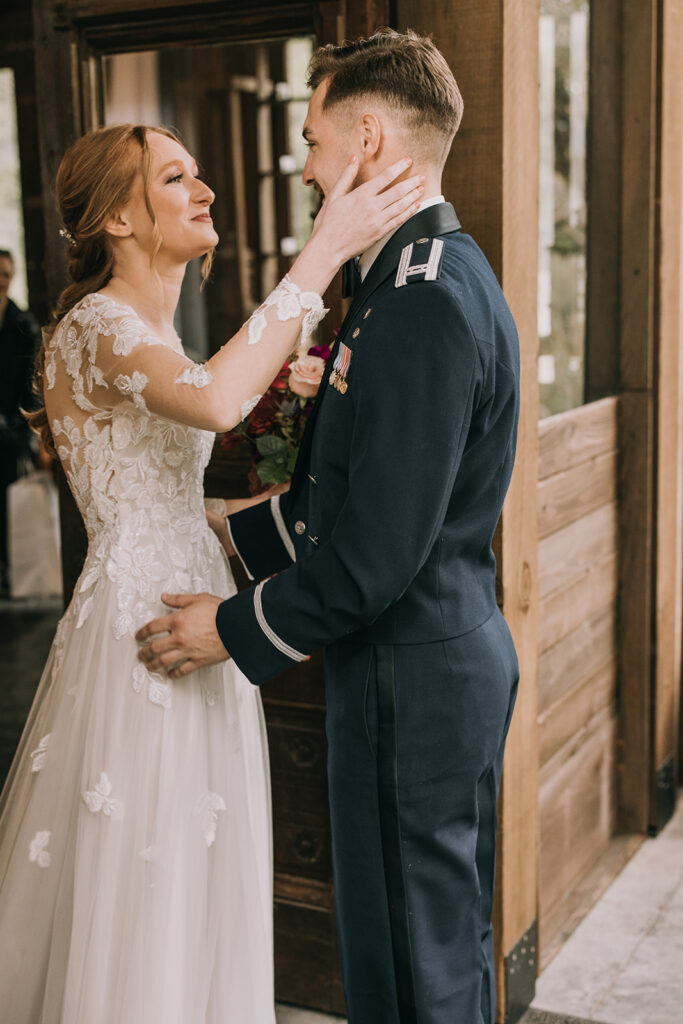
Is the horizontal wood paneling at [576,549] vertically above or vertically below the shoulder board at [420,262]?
below

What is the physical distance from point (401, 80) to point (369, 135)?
0.09 metres

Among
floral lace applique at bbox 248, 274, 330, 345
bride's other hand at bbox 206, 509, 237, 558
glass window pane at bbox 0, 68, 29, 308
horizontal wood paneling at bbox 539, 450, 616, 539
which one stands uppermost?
glass window pane at bbox 0, 68, 29, 308

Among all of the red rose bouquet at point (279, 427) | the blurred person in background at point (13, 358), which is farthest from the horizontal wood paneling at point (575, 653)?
the blurred person in background at point (13, 358)

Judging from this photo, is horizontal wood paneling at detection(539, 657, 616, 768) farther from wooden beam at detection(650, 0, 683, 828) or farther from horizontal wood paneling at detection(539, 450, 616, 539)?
horizontal wood paneling at detection(539, 450, 616, 539)

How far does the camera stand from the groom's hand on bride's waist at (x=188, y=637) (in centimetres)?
175

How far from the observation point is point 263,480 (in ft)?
7.73

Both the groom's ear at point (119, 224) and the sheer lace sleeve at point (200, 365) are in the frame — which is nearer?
the sheer lace sleeve at point (200, 365)

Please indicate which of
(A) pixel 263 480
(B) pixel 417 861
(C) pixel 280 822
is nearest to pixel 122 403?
(A) pixel 263 480

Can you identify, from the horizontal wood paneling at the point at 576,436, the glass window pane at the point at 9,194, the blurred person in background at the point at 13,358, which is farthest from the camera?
the glass window pane at the point at 9,194

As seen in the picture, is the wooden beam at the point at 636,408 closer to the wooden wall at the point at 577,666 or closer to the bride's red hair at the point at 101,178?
the wooden wall at the point at 577,666

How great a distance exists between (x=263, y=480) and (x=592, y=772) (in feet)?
5.07

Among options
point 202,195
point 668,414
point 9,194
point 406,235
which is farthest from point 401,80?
point 9,194

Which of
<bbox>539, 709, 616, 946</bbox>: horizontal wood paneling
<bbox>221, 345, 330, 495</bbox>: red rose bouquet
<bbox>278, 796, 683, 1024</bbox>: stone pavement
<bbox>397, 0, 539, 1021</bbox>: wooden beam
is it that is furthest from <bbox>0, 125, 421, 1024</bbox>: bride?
<bbox>539, 709, 616, 946</bbox>: horizontal wood paneling

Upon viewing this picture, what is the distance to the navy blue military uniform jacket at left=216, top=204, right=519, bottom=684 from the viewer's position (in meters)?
1.58
